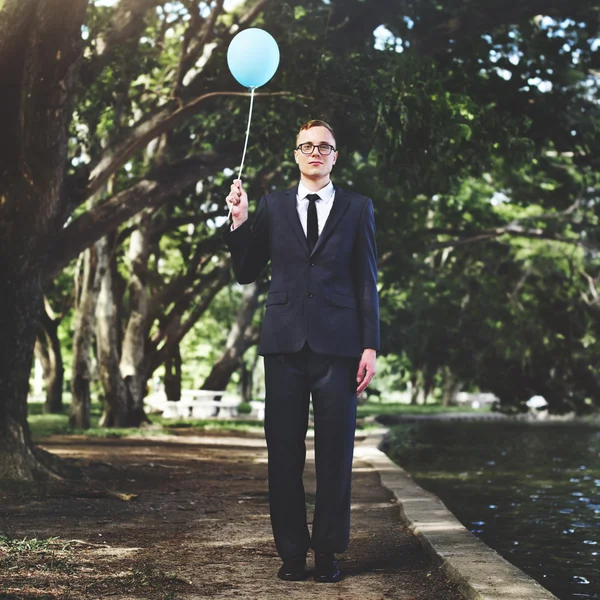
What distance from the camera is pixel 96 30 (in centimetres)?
1382

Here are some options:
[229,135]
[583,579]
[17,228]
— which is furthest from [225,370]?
[583,579]

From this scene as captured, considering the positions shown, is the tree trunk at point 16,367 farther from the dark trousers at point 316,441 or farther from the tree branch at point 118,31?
the dark trousers at point 316,441

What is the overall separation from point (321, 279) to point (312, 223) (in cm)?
34

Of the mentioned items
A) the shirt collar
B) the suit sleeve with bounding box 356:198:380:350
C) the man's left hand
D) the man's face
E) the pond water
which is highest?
the man's face

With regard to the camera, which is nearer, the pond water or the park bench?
the pond water

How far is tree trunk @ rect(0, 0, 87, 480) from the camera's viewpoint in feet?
29.2

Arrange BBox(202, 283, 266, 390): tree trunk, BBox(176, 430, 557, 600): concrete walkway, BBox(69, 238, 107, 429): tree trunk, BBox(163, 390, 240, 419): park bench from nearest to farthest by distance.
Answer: BBox(176, 430, 557, 600): concrete walkway
BBox(69, 238, 107, 429): tree trunk
BBox(202, 283, 266, 390): tree trunk
BBox(163, 390, 240, 419): park bench

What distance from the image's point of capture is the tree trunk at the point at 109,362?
2141 cm

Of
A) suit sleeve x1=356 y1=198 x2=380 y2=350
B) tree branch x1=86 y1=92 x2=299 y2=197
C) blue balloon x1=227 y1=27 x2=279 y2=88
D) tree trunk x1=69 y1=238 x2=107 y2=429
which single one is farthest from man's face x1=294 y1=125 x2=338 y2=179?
tree trunk x1=69 y1=238 x2=107 y2=429

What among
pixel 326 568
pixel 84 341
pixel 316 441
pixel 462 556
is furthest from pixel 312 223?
pixel 84 341

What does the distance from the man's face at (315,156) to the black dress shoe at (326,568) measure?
2056mm

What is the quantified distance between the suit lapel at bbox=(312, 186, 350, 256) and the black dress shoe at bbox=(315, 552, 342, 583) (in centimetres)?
163

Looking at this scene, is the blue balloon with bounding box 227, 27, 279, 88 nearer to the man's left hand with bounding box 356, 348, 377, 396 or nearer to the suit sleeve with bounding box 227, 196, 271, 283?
the suit sleeve with bounding box 227, 196, 271, 283

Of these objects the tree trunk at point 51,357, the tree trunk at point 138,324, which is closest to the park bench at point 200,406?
the tree trunk at point 51,357
